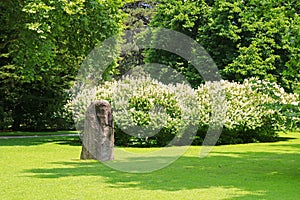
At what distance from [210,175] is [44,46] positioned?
38.1 ft

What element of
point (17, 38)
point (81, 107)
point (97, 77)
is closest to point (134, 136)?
point (81, 107)

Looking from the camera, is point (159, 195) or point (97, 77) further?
point (97, 77)

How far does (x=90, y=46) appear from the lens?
25906 millimetres

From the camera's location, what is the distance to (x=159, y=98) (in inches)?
891

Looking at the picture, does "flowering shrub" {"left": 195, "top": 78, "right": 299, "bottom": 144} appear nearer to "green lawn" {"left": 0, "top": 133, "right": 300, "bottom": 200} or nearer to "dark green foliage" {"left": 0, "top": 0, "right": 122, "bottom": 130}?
"dark green foliage" {"left": 0, "top": 0, "right": 122, "bottom": 130}

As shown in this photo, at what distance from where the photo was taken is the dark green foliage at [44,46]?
68.8 ft

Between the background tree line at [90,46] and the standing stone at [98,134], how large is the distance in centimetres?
694

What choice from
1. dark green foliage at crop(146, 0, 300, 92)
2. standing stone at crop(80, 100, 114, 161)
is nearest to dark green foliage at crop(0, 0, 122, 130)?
standing stone at crop(80, 100, 114, 161)

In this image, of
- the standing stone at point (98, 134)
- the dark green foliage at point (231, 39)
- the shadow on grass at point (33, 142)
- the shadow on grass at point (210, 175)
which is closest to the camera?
the shadow on grass at point (210, 175)

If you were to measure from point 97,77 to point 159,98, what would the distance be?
10476mm

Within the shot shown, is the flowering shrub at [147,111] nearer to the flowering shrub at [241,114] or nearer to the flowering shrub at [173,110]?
the flowering shrub at [173,110]

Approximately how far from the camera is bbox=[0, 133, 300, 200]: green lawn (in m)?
9.22

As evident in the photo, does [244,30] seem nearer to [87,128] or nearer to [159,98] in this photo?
[159,98]

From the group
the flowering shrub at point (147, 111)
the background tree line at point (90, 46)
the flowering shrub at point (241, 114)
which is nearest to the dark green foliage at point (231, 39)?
the background tree line at point (90, 46)
